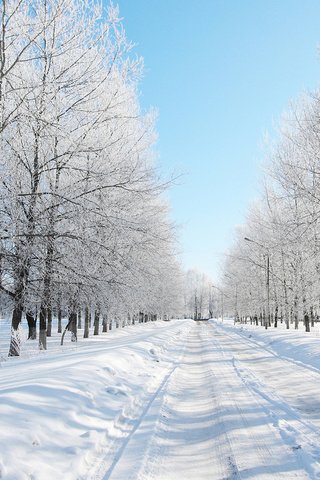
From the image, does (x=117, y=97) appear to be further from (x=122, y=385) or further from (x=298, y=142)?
(x=298, y=142)

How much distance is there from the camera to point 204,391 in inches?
339

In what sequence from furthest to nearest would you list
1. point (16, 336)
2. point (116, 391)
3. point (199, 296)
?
point (199, 296) < point (16, 336) < point (116, 391)

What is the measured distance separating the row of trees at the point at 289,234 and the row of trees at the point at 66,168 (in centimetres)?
745

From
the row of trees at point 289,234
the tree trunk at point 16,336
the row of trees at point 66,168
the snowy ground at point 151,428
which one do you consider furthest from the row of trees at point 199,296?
the snowy ground at point 151,428

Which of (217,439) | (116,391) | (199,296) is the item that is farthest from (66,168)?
Answer: (199,296)

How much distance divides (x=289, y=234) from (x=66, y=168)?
1145 centimetres

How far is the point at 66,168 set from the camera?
1088 centimetres

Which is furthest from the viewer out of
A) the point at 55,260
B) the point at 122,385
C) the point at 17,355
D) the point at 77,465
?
the point at 17,355

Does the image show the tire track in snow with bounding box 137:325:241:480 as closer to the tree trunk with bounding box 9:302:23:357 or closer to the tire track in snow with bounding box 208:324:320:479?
the tire track in snow with bounding box 208:324:320:479

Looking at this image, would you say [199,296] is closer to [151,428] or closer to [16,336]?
[16,336]

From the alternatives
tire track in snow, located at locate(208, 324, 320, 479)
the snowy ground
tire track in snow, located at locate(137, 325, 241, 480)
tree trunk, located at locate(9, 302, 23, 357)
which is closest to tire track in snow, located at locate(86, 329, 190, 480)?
the snowy ground

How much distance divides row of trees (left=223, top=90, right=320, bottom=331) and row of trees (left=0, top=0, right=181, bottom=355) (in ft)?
24.5

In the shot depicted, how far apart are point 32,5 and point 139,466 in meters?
8.96

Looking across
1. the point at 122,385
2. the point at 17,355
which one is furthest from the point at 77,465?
the point at 17,355
